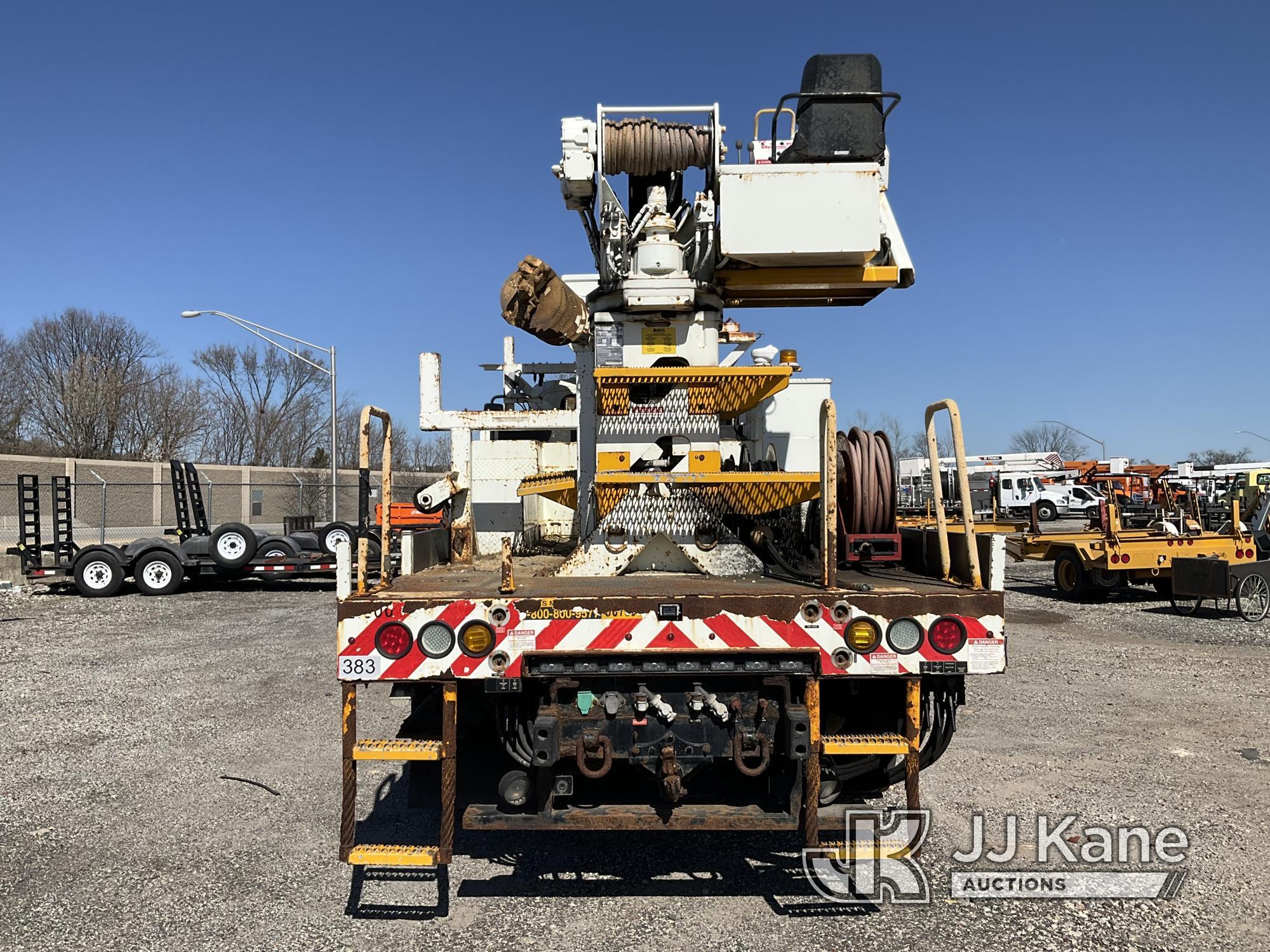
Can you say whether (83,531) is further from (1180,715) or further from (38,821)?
(1180,715)

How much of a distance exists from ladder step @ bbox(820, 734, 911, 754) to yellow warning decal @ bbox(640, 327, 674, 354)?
231 cm

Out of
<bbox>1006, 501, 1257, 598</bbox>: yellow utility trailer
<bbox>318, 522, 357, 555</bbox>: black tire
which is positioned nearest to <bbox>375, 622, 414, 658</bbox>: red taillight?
<bbox>1006, 501, 1257, 598</bbox>: yellow utility trailer

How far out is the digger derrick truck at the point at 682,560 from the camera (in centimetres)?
359

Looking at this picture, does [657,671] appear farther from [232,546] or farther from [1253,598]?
[232,546]

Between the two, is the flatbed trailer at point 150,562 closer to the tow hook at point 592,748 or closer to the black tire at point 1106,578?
the black tire at point 1106,578

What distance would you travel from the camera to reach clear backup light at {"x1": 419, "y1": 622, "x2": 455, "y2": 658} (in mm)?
3617

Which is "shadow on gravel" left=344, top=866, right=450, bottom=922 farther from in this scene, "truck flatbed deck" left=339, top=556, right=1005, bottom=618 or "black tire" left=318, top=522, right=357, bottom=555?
"black tire" left=318, top=522, right=357, bottom=555

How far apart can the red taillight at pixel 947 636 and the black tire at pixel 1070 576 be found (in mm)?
12868

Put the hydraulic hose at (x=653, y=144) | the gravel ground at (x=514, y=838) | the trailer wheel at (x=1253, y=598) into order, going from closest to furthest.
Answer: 1. the gravel ground at (x=514, y=838)
2. the hydraulic hose at (x=653, y=144)
3. the trailer wheel at (x=1253, y=598)

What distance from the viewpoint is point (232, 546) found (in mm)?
15844

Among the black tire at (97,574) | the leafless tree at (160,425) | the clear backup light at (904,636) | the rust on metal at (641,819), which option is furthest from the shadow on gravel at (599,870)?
the leafless tree at (160,425)

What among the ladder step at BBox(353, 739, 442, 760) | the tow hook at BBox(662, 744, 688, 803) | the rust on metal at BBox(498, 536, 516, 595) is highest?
the rust on metal at BBox(498, 536, 516, 595)

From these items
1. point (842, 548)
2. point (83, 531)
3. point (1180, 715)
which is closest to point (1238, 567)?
point (1180, 715)

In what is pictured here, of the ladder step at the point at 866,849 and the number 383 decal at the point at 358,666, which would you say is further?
the ladder step at the point at 866,849
